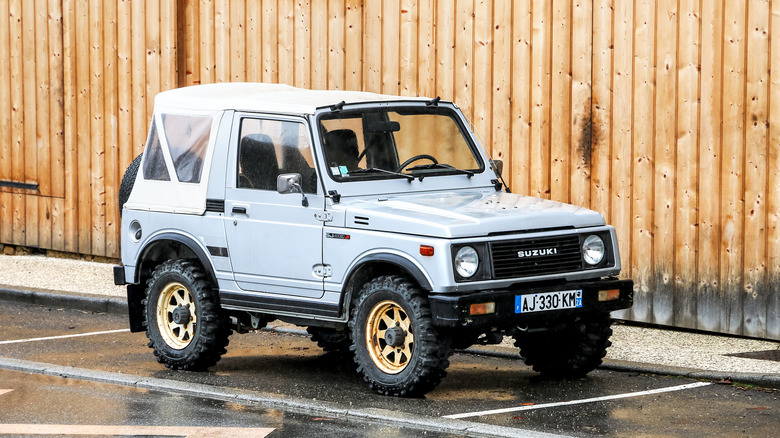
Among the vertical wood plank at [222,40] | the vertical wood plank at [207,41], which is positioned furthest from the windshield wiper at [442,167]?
the vertical wood plank at [207,41]

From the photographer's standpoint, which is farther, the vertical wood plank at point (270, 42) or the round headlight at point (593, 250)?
the vertical wood plank at point (270, 42)

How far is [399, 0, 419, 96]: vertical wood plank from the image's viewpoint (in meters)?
12.6

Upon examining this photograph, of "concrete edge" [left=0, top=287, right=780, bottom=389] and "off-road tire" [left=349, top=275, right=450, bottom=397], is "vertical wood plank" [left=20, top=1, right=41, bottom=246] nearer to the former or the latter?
"concrete edge" [left=0, top=287, right=780, bottom=389]

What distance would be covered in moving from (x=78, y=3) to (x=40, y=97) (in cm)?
121

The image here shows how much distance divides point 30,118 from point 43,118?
0.25 meters

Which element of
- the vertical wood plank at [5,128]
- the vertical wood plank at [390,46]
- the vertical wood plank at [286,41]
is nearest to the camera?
the vertical wood plank at [390,46]

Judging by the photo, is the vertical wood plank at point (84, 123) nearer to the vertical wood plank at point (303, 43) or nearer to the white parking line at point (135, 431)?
the vertical wood plank at point (303, 43)

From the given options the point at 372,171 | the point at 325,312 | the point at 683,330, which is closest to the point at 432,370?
the point at 325,312

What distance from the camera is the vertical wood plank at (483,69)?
12.1m

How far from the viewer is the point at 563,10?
11602 mm

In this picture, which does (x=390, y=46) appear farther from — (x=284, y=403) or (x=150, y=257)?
(x=284, y=403)

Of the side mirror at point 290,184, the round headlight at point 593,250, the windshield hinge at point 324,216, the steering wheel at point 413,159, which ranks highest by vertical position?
the steering wheel at point 413,159

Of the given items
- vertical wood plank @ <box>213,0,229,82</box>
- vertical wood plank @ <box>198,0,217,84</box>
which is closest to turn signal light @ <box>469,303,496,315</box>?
vertical wood plank @ <box>213,0,229,82</box>

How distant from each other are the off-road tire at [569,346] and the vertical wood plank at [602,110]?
2278 millimetres
